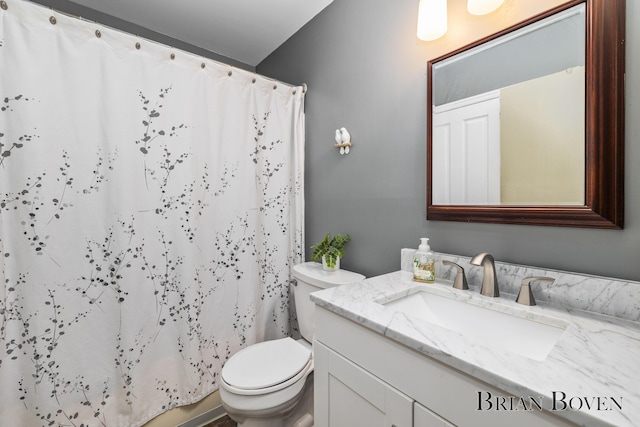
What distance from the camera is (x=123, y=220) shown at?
1.31 m

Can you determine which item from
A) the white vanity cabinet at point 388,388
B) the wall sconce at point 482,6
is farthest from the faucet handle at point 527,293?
the wall sconce at point 482,6

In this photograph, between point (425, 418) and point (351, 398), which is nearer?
point (425, 418)

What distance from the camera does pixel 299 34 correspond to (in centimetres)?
196

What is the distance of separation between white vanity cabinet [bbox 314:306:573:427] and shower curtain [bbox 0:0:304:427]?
0.89 meters

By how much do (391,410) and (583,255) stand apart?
0.74 m

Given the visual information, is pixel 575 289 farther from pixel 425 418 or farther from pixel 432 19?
pixel 432 19

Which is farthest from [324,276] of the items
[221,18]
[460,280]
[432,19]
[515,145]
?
[221,18]

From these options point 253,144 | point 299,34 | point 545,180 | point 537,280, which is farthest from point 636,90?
point 299,34

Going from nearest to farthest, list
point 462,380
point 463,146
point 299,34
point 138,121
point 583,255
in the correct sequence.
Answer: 1. point 462,380
2. point 583,255
3. point 463,146
4. point 138,121
5. point 299,34

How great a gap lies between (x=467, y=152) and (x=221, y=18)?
Answer: 5.94ft

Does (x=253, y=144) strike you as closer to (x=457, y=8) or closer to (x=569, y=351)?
(x=457, y=8)

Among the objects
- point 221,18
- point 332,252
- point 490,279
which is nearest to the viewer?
point 490,279

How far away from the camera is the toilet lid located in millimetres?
1174

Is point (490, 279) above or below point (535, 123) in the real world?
below
